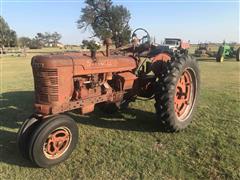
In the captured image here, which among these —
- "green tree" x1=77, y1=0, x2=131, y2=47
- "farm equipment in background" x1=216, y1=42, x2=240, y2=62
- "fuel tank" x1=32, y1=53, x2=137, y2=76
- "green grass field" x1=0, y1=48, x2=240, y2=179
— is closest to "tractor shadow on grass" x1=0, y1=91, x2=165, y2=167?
"green grass field" x1=0, y1=48, x2=240, y2=179

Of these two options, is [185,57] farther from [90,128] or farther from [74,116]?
[74,116]

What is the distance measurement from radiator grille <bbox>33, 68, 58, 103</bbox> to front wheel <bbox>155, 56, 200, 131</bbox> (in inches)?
66.4

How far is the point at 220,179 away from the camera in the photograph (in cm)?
363

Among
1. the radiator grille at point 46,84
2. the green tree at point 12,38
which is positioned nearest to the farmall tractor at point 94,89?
the radiator grille at point 46,84

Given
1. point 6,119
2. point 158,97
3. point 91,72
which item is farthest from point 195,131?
point 6,119

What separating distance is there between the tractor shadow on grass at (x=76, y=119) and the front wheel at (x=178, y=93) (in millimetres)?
409

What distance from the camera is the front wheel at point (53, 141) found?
12.4 feet

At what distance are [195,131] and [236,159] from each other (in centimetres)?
115

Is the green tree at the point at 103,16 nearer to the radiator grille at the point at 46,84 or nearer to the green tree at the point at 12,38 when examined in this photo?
the green tree at the point at 12,38

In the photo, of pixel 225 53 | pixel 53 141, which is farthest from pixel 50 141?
pixel 225 53

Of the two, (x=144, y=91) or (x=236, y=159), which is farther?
(x=144, y=91)

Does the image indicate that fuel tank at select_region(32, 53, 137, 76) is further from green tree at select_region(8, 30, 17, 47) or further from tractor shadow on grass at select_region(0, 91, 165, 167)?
green tree at select_region(8, 30, 17, 47)

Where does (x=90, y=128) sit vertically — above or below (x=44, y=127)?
below

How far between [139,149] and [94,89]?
118 centimetres
